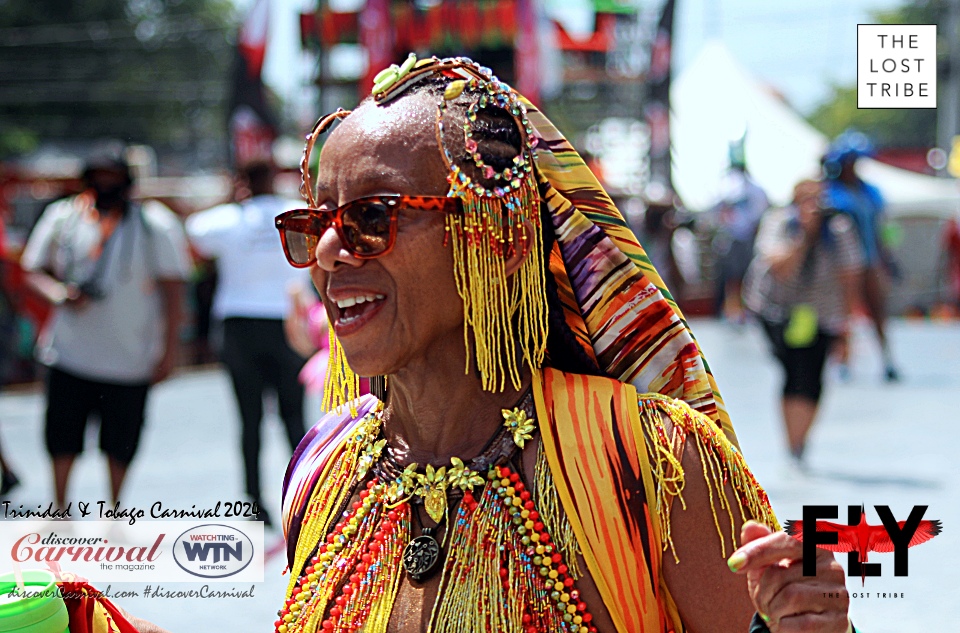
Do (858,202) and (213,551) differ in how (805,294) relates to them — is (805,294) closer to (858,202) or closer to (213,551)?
(858,202)

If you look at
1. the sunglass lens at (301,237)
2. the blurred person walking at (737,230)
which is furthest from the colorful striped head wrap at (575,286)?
the blurred person walking at (737,230)

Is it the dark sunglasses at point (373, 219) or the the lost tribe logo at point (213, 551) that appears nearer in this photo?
the dark sunglasses at point (373, 219)

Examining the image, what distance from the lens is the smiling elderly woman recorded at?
169cm

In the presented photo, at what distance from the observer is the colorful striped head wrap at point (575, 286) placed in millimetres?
1819

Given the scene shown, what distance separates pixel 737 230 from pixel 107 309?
11.9 m

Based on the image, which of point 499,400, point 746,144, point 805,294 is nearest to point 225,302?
point 805,294

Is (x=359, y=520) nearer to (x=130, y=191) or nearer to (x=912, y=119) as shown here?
(x=130, y=191)

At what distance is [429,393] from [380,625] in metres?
0.38

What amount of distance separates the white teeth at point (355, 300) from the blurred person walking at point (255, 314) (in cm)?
419

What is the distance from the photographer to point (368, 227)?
1728 millimetres

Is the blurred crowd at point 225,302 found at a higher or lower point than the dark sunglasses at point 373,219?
lower

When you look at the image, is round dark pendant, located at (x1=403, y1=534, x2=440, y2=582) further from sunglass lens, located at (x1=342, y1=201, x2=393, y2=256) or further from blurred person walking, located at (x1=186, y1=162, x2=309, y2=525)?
blurred person walking, located at (x1=186, y1=162, x2=309, y2=525)

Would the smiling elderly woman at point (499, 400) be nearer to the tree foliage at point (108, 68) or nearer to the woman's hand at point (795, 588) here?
the woman's hand at point (795, 588)

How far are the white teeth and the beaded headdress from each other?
0.13 meters
